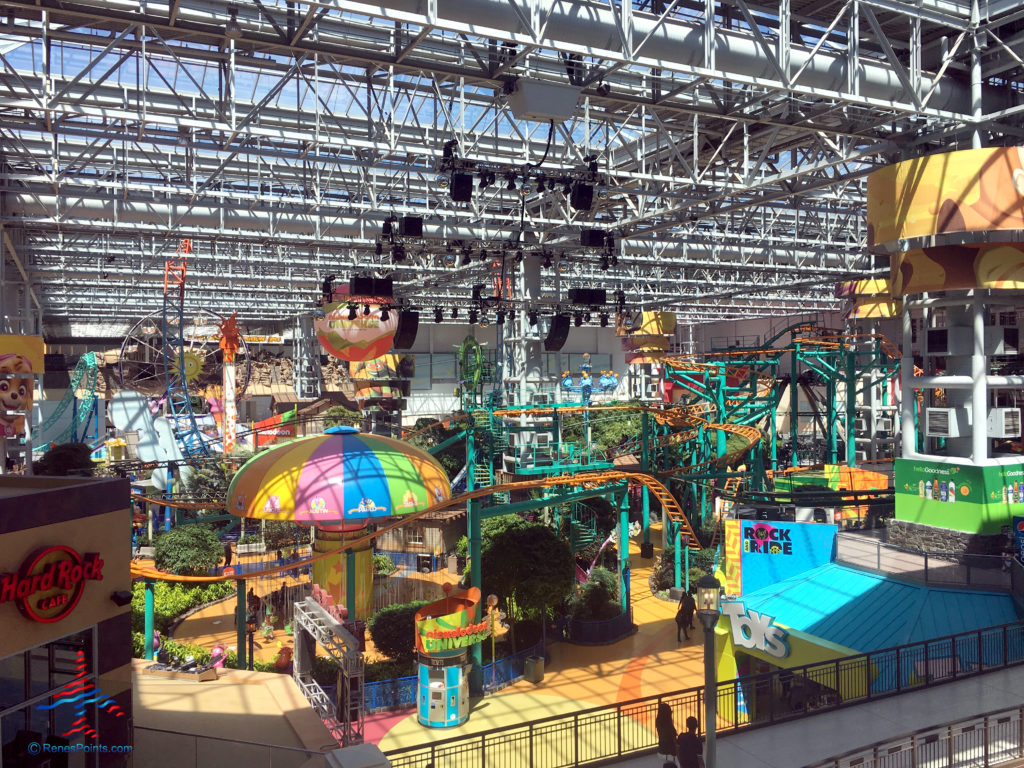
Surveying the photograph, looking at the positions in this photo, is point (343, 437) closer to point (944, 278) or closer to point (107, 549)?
point (107, 549)

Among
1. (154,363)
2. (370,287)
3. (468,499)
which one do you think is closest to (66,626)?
(468,499)

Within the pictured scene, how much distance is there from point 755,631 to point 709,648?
8.00m

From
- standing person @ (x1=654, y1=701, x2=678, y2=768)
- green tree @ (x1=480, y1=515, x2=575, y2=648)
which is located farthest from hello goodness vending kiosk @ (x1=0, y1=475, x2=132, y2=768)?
green tree @ (x1=480, y1=515, x2=575, y2=648)

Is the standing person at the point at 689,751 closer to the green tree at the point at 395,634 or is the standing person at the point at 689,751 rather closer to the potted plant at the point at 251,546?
the green tree at the point at 395,634

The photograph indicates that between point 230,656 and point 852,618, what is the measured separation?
47.2 feet

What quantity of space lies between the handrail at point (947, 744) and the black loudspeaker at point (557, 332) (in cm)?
1700

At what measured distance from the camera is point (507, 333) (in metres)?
30.4

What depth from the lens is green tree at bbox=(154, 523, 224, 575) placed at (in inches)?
974

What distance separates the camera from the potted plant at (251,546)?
105 ft

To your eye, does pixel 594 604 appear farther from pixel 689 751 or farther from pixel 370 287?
pixel 689 751

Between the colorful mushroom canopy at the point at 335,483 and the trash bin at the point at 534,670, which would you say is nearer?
the colorful mushroom canopy at the point at 335,483

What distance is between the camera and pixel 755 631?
54.9 ft

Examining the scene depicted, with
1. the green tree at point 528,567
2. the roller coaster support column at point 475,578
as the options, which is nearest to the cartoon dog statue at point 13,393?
the roller coaster support column at point 475,578

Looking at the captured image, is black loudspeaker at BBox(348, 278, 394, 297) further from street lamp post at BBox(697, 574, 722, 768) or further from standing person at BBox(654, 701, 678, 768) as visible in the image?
street lamp post at BBox(697, 574, 722, 768)
